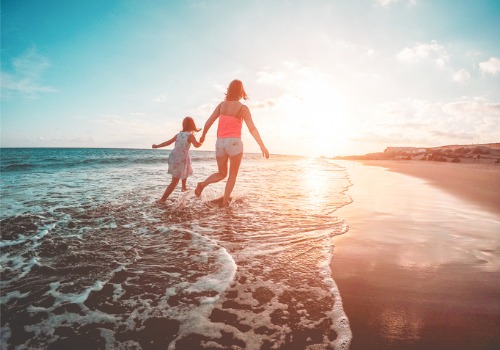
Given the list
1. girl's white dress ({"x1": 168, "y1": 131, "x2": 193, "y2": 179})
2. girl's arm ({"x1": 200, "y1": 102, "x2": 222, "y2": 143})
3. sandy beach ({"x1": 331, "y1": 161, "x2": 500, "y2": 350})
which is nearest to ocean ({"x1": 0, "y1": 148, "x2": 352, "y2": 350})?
sandy beach ({"x1": 331, "y1": 161, "x2": 500, "y2": 350})

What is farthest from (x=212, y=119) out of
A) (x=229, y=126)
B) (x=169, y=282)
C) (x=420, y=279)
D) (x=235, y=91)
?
(x=420, y=279)

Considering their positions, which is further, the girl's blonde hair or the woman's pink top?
the girl's blonde hair

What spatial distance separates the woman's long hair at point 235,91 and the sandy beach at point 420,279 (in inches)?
128

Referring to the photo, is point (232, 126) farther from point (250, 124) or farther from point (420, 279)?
point (420, 279)

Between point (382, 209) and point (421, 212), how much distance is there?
2.28ft

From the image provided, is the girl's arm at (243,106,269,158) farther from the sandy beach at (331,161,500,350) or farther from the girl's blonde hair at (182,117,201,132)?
the sandy beach at (331,161,500,350)

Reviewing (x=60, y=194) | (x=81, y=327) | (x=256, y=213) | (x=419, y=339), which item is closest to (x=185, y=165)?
(x=256, y=213)

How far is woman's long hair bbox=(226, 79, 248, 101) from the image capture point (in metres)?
5.96

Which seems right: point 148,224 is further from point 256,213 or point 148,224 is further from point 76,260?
point 256,213

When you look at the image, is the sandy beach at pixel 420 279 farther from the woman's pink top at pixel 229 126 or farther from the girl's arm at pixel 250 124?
the woman's pink top at pixel 229 126

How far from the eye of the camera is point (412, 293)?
2.34 meters

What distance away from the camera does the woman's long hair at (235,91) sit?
5957mm

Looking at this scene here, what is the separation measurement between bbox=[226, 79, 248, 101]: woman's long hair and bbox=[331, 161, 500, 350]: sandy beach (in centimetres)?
324

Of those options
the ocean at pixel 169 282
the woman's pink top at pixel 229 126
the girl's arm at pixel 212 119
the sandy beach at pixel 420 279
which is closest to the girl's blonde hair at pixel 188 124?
the girl's arm at pixel 212 119
